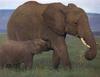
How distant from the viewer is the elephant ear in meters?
5.95

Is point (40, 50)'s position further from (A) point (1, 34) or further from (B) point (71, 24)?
(A) point (1, 34)

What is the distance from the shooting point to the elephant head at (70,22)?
564 cm

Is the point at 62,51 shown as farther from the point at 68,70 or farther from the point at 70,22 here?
the point at 68,70

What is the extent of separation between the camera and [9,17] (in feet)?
22.2

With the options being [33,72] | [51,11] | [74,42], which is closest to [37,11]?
[51,11]

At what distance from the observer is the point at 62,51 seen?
5809 millimetres

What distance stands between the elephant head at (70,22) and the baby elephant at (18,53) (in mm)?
400

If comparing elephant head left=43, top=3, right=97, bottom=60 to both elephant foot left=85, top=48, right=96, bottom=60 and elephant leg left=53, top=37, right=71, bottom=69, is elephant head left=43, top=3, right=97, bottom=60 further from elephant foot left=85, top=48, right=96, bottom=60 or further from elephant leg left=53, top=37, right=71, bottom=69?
elephant leg left=53, top=37, right=71, bottom=69

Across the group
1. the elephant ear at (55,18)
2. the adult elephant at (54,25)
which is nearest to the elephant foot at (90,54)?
the adult elephant at (54,25)

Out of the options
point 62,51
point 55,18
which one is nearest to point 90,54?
point 62,51

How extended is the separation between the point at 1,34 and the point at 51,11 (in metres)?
0.92

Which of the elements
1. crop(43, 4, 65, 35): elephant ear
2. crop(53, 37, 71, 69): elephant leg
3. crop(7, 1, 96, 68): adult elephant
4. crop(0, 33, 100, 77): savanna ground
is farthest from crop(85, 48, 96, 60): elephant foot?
crop(43, 4, 65, 35): elephant ear

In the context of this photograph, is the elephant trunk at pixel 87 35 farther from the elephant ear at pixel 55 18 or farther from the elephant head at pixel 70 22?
the elephant ear at pixel 55 18

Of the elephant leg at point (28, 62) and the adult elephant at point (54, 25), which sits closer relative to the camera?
the elephant leg at point (28, 62)
